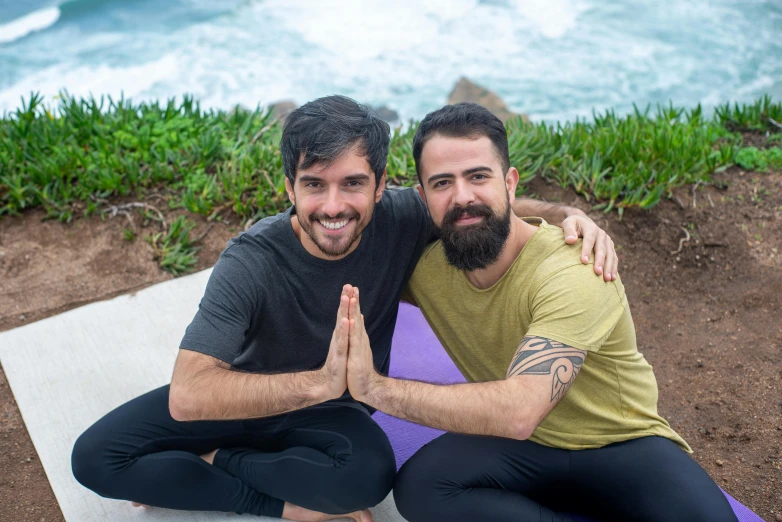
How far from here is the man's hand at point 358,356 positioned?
230cm

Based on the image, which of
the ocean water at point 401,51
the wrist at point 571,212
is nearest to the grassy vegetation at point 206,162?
the wrist at point 571,212

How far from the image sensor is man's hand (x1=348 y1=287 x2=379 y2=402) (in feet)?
7.56

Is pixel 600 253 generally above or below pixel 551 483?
above

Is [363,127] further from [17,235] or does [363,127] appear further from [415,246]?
[17,235]

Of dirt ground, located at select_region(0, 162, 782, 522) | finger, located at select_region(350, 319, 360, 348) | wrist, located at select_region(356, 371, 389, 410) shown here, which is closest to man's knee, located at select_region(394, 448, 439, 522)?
wrist, located at select_region(356, 371, 389, 410)

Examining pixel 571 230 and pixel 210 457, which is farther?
pixel 210 457

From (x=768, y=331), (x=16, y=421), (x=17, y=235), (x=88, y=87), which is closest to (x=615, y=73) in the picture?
(x=88, y=87)

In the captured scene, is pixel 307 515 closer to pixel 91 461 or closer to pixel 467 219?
pixel 91 461

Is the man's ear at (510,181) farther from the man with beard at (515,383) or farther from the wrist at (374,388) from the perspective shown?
the wrist at (374,388)

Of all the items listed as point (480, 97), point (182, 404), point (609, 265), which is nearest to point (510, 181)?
point (609, 265)

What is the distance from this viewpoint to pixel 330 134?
8.24 ft

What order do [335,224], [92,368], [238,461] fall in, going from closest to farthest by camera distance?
[335,224] → [238,461] → [92,368]

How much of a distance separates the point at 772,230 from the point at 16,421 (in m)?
4.31

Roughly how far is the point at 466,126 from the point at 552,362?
913mm
